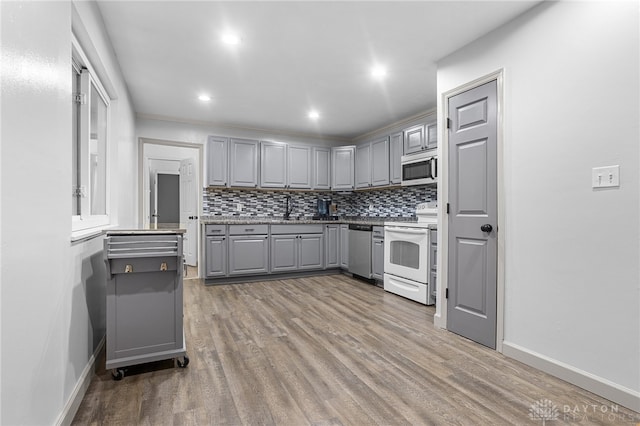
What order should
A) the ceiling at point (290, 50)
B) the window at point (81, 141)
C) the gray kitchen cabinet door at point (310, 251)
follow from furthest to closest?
the gray kitchen cabinet door at point (310, 251), the ceiling at point (290, 50), the window at point (81, 141)

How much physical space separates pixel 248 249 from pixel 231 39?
2.84m

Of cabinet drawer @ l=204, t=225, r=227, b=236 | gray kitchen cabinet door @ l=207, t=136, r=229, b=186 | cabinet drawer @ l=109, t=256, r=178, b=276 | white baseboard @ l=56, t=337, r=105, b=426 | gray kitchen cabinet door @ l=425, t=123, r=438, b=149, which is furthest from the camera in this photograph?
gray kitchen cabinet door @ l=207, t=136, r=229, b=186

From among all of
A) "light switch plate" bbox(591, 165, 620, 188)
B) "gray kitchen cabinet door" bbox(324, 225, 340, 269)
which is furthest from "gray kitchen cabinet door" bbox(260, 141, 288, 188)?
"light switch plate" bbox(591, 165, 620, 188)

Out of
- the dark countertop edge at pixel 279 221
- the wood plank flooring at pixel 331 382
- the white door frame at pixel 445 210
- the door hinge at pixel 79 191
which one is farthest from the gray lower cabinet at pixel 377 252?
the door hinge at pixel 79 191

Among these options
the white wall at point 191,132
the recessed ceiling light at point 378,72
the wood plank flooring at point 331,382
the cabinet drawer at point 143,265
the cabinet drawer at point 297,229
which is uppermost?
the recessed ceiling light at point 378,72

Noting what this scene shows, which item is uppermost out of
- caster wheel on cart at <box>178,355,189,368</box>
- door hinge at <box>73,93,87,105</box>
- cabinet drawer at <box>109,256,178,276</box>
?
door hinge at <box>73,93,87,105</box>

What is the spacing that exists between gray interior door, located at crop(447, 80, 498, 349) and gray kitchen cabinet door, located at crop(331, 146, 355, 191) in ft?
8.92

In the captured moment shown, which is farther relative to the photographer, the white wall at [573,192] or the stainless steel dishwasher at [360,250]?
the stainless steel dishwasher at [360,250]

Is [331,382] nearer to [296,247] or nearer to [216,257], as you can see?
[216,257]

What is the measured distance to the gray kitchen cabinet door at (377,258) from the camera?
173 inches

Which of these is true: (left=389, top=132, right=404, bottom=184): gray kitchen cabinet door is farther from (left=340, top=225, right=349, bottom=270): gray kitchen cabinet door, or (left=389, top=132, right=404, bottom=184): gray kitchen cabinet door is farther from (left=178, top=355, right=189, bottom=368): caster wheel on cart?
(left=178, top=355, right=189, bottom=368): caster wheel on cart

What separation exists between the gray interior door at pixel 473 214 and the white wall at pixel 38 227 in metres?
2.66

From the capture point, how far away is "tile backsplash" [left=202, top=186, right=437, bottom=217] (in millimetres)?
4855

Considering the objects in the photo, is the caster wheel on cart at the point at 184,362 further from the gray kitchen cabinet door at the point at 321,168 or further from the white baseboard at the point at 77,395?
the gray kitchen cabinet door at the point at 321,168
